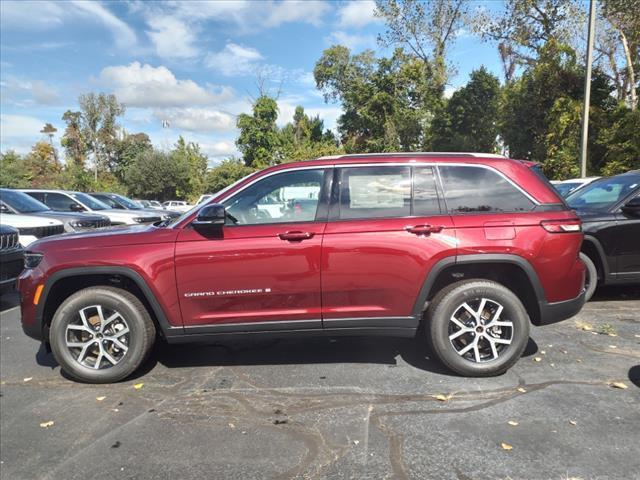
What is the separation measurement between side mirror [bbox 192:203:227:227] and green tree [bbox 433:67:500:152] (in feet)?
85.6

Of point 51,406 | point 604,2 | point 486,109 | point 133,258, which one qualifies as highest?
point 604,2

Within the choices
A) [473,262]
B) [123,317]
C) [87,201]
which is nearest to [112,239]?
[123,317]

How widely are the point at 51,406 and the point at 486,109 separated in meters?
29.1

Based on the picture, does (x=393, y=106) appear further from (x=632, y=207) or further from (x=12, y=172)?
(x=12, y=172)

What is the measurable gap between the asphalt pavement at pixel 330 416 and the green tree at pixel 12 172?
48362 millimetres

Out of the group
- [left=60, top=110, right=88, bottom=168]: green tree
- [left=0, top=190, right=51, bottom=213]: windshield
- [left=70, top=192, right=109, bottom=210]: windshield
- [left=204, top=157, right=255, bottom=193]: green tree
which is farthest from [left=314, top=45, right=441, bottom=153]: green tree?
[left=60, top=110, right=88, bottom=168]: green tree

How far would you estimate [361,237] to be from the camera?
3793 mm

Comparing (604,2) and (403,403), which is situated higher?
(604,2)

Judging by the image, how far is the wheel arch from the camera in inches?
149

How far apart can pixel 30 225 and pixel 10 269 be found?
175 centimetres

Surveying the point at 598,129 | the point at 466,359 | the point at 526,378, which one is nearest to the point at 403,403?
the point at 466,359

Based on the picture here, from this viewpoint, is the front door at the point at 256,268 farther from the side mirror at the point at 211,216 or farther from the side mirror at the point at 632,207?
the side mirror at the point at 632,207

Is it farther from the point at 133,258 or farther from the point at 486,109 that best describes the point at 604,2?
the point at 133,258

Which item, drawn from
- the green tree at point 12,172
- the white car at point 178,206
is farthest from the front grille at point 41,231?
the green tree at point 12,172
